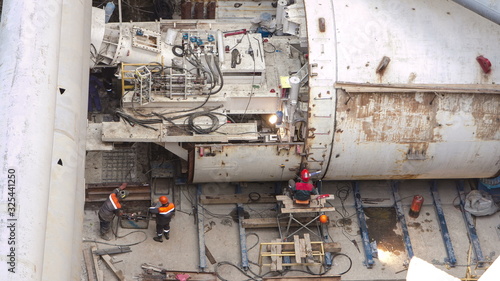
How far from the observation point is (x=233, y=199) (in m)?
19.5

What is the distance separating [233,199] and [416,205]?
3810 millimetres

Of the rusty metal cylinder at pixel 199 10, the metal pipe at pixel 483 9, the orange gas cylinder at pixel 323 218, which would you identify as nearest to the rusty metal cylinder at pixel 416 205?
A: the orange gas cylinder at pixel 323 218

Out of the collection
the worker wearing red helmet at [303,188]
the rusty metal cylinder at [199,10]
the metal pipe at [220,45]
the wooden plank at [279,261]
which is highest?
the rusty metal cylinder at [199,10]

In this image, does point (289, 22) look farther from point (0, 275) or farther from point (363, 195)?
point (0, 275)

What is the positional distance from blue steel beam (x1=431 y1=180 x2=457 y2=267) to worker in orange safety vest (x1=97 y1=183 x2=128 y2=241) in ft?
21.4

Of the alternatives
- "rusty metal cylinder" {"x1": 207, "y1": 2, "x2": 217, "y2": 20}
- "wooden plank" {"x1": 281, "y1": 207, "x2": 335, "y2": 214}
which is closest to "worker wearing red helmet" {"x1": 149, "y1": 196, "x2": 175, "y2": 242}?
"wooden plank" {"x1": 281, "y1": 207, "x2": 335, "y2": 214}

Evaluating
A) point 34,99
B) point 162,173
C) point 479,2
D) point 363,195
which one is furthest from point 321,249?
point 34,99

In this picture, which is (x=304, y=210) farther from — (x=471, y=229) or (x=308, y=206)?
Result: (x=471, y=229)

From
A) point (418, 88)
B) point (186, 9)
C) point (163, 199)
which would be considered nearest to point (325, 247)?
point (163, 199)

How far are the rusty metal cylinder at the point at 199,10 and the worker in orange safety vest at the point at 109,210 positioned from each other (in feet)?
15.9

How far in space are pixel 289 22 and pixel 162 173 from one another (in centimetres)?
412

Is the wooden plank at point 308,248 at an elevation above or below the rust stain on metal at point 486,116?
below

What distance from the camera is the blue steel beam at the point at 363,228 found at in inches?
738

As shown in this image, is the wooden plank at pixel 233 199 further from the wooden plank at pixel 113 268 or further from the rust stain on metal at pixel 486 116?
the rust stain on metal at pixel 486 116
